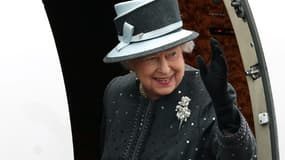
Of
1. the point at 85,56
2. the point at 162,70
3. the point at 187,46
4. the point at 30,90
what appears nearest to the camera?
the point at 30,90

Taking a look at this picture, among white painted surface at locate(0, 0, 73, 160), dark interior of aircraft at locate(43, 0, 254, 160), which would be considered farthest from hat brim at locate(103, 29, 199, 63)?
dark interior of aircraft at locate(43, 0, 254, 160)

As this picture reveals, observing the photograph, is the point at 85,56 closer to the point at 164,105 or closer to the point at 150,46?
the point at 164,105

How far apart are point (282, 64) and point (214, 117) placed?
0.31m

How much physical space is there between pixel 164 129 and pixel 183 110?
0.09m

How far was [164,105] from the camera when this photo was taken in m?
2.74

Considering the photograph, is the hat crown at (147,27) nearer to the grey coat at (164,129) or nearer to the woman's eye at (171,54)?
the woman's eye at (171,54)

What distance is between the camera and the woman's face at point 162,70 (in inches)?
101

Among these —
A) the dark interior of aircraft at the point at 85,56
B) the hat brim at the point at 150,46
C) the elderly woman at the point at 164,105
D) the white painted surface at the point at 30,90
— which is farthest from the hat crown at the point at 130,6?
the dark interior of aircraft at the point at 85,56

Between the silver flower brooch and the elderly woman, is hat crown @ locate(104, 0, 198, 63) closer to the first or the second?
the elderly woman

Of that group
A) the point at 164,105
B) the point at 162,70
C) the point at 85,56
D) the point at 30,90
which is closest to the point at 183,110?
the point at 164,105

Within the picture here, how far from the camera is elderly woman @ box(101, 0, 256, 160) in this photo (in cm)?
241

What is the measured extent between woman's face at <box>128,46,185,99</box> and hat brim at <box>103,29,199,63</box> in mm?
26

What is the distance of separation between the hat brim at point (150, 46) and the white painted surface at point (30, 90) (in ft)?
1.15

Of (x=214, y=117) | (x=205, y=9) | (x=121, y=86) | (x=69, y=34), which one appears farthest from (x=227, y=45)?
(x=69, y=34)
